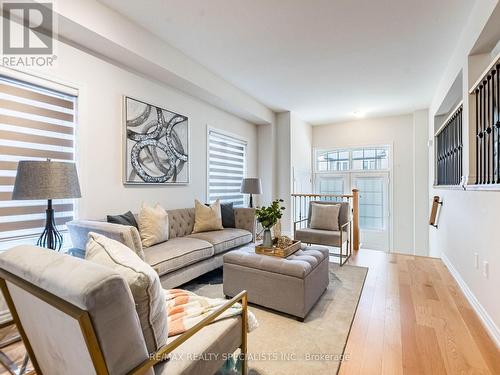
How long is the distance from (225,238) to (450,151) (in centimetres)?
332

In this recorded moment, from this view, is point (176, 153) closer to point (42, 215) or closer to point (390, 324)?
point (42, 215)

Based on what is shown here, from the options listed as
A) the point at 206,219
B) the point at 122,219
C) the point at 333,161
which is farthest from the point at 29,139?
the point at 333,161

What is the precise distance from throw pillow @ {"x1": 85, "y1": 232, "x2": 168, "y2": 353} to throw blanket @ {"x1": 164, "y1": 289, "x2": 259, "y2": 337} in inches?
6.6

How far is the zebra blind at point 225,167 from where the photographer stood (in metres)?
4.45

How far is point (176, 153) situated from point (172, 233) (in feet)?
3.79

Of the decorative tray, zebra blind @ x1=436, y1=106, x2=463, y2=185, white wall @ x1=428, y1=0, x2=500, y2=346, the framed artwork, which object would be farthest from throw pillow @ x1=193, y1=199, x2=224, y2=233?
zebra blind @ x1=436, y1=106, x2=463, y2=185

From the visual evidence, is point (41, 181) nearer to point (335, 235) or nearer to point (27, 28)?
point (27, 28)

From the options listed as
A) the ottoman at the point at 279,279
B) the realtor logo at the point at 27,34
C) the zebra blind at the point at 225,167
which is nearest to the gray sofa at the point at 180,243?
the ottoman at the point at 279,279

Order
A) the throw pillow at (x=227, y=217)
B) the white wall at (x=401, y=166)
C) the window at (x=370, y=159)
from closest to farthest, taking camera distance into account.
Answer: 1. the throw pillow at (x=227, y=217)
2. the white wall at (x=401, y=166)
3. the window at (x=370, y=159)

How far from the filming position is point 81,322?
0.71 meters

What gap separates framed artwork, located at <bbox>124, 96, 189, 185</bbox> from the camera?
3037 millimetres

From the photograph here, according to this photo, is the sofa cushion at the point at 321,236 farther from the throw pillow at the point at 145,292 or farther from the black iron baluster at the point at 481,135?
the throw pillow at the point at 145,292

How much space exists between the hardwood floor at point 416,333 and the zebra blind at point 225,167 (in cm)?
273

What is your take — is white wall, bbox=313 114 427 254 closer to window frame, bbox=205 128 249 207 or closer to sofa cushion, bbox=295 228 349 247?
sofa cushion, bbox=295 228 349 247
